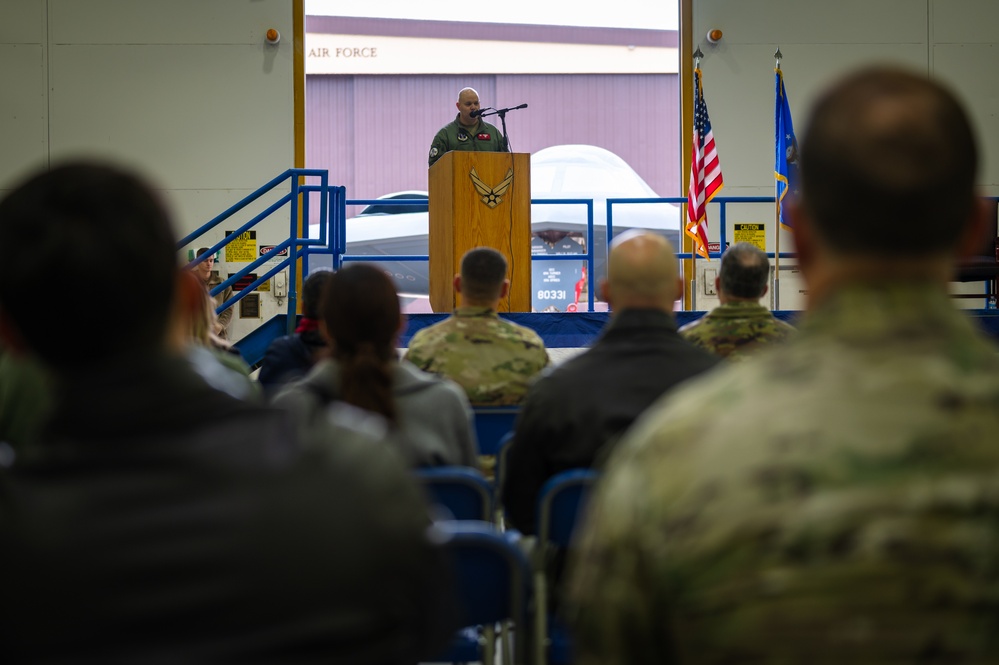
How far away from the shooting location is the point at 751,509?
83 cm

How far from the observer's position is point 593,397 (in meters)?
2.19

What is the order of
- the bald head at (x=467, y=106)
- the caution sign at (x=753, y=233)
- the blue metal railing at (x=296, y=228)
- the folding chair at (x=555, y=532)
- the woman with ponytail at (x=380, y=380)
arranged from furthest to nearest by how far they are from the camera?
the caution sign at (x=753, y=233) < the bald head at (x=467, y=106) < the blue metal railing at (x=296, y=228) < the woman with ponytail at (x=380, y=380) < the folding chair at (x=555, y=532)

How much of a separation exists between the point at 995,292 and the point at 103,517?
315 inches

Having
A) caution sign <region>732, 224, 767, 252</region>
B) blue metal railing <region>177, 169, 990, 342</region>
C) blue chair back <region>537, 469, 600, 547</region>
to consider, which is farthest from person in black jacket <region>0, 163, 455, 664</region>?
caution sign <region>732, 224, 767, 252</region>

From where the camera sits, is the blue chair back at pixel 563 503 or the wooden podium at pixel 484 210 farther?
the wooden podium at pixel 484 210

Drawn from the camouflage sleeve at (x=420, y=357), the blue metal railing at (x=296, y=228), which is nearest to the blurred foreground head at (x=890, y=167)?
the camouflage sleeve at (x=420, y=357)

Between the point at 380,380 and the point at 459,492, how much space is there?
0.30 meters

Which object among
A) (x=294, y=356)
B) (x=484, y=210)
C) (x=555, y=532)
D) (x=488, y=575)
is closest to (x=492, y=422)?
(x=294, y=356)

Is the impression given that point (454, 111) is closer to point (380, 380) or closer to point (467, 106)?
point (467, 106)

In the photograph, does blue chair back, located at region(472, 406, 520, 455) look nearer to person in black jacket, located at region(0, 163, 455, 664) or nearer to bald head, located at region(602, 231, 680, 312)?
bald head, located at region(602, 231, 680, 312)

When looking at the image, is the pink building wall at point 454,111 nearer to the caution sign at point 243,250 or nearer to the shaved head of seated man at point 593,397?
the caution sign at point 243,250

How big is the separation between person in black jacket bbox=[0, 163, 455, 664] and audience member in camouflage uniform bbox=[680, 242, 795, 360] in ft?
8.90

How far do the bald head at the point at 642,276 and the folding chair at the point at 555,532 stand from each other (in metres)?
0.48

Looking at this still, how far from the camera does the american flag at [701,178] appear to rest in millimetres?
7805
